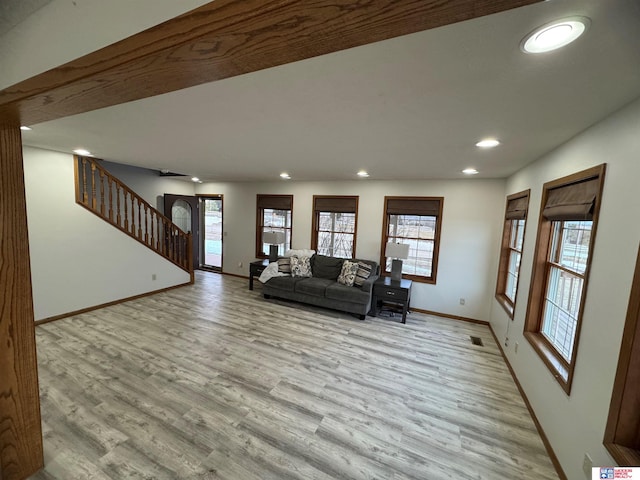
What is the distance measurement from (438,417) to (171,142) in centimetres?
365

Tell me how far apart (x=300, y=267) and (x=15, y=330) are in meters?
3.72

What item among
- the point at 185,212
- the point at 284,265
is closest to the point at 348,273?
the point at 284,265

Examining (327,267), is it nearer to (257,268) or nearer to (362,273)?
(362,273)

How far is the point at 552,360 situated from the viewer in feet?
6.76

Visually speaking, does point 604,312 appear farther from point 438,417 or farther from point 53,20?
point 53,20

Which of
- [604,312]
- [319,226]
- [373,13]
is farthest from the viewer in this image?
[319,226]

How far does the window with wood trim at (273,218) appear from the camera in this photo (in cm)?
580

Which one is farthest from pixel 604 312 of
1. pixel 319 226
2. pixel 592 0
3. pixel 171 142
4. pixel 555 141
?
pixel 319 226

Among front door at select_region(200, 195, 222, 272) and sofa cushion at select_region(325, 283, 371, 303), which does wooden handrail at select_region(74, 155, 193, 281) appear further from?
sofa cushion at select_region(325, 283, 371, 303)

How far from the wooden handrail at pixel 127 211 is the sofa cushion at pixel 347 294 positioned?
11.1 ft

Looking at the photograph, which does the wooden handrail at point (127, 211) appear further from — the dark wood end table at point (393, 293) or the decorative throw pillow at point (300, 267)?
the dark wood end table at point (393, 293)

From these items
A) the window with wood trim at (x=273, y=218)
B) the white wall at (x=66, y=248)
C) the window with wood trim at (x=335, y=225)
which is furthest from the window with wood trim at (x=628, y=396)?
the white wall at (x=66, y=248)

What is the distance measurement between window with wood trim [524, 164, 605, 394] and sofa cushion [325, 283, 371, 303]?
6.78 feet

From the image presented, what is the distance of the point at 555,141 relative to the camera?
212 centimetres
